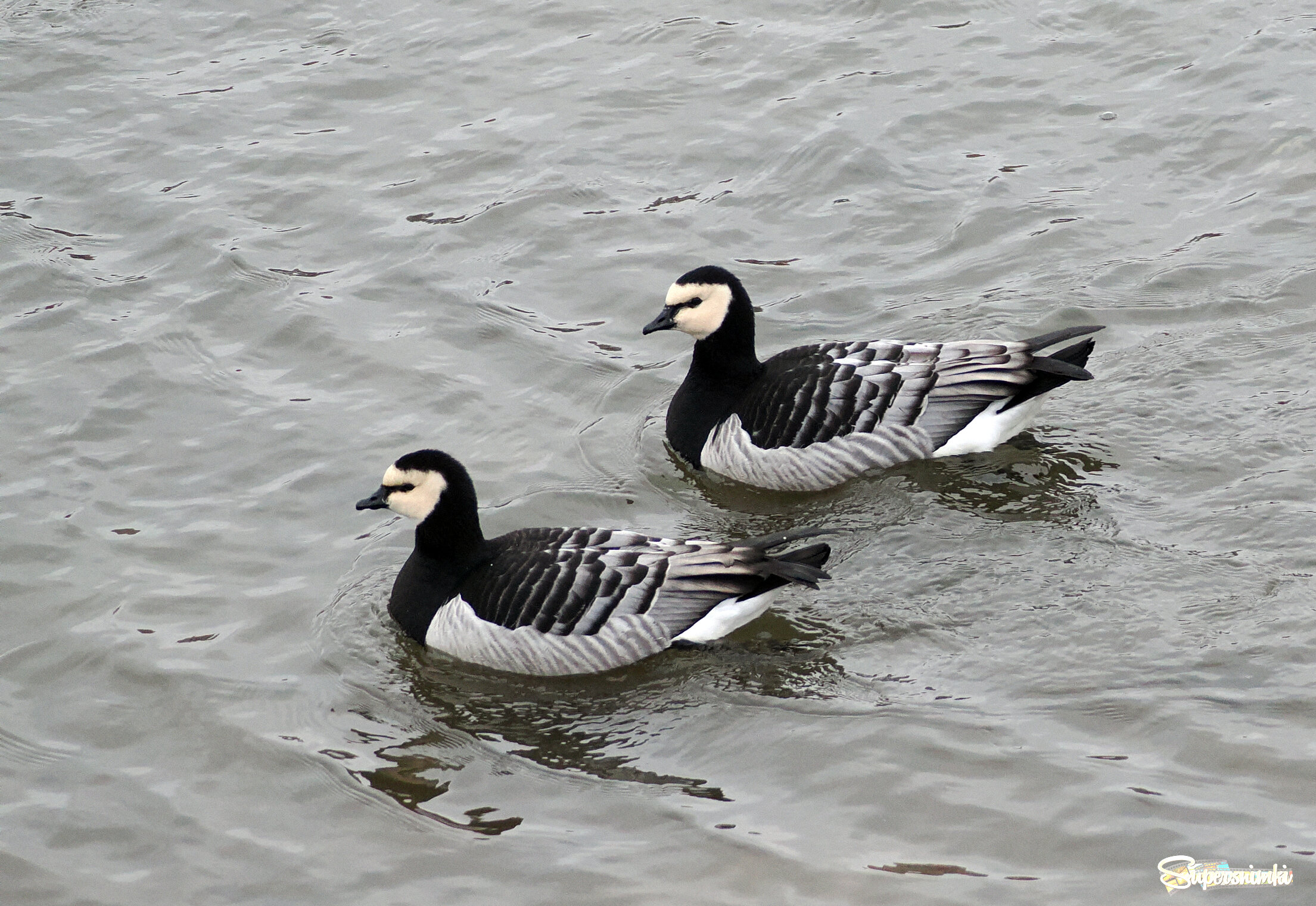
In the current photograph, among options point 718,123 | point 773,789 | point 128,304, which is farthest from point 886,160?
point 773,789

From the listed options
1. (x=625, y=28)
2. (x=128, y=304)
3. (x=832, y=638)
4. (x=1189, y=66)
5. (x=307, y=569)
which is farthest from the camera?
(x=625, y=28)

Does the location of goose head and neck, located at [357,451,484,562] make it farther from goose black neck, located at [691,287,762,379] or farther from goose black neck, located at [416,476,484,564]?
goose black neck, located at [691,287,762,379]

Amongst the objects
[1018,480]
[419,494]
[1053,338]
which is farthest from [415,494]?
[1053,338]

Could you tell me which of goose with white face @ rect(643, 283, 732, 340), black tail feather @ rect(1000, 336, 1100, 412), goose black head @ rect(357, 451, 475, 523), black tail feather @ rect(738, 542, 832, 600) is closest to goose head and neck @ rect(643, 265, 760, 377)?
goose with white face @ rect(643, 283, 732, 340)

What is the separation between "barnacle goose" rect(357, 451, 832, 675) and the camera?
26.6ft

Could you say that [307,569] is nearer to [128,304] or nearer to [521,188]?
[128,304]

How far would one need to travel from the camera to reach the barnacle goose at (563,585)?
8.12 m

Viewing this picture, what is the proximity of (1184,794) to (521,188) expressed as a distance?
8447 mm

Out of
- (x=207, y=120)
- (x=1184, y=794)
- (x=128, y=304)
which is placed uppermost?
(x=207, y=120)

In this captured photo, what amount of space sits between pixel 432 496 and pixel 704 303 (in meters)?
2.78

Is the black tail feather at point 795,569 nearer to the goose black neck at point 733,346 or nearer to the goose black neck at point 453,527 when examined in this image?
the goose black neck at point 453,527

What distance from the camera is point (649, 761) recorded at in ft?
24.5

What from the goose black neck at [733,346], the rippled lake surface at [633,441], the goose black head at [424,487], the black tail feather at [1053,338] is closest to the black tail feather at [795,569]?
the rippled lake surface at [633,441]

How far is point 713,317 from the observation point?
33.5 ft
